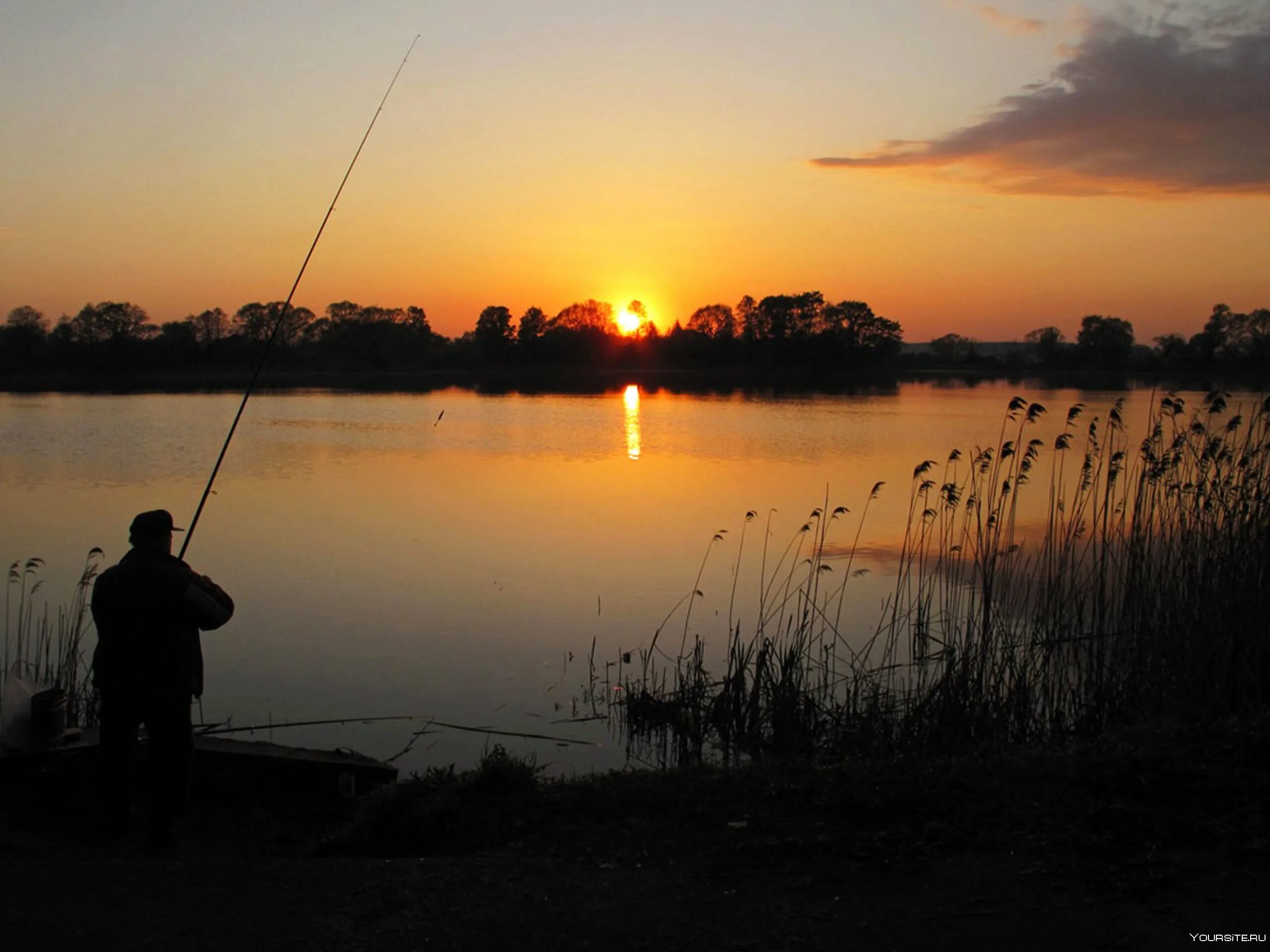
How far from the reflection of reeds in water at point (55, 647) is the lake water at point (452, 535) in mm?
701

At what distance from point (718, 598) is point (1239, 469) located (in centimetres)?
589

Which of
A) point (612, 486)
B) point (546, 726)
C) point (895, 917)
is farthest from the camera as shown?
point (612, 486)

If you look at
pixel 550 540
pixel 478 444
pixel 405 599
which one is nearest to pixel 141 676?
pixel 405 599

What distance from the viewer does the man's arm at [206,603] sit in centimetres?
539

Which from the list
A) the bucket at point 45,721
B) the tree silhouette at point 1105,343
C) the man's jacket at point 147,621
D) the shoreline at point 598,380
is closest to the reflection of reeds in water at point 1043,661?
the man's jacket at point 147,621

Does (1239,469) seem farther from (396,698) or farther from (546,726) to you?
(396,698)

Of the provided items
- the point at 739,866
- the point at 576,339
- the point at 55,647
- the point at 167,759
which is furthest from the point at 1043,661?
the point at 576,339

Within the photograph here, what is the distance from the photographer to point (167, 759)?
5.53 m

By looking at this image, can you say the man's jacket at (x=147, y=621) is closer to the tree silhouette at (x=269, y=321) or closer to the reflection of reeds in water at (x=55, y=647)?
the reflection of reeds in water at (x=55, y=647)

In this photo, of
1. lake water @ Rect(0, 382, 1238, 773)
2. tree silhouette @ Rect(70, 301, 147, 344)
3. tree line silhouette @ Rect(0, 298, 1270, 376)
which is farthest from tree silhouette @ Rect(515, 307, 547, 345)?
lake water @ Rect(0, 382, 1238, 773)

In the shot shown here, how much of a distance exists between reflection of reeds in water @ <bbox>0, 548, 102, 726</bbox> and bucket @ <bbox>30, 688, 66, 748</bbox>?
3.48 ft

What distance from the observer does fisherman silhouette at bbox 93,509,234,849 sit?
5.36 meters

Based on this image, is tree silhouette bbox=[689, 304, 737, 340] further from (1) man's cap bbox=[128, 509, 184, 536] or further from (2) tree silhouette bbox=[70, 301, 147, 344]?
(1) man's cap bbox=[128, 509, 184, 536]

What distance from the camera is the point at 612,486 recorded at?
23.0m
